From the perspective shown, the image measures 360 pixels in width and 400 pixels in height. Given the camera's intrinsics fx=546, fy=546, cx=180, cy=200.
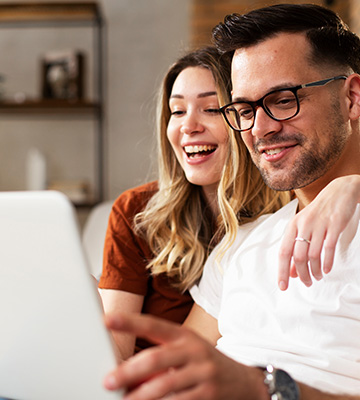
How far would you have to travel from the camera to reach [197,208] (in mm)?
1604

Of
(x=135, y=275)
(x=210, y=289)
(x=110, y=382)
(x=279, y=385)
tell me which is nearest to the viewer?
(x=110, y=382)

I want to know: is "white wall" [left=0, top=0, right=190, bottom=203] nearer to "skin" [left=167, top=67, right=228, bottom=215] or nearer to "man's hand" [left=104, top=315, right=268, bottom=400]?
"skin" [left=167, top=67, right=228, bottom=215]

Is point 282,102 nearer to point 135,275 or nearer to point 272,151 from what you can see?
point 272,151

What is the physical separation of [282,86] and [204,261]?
0.59 meters

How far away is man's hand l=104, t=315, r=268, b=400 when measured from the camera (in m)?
0.58

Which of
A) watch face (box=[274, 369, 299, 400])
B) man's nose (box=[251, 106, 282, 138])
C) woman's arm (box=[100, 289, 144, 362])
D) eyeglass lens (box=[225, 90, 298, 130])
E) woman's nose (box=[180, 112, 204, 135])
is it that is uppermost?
eyeglass lens (box=[225, 90, 298, 130])

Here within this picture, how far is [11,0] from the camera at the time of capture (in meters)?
3.51

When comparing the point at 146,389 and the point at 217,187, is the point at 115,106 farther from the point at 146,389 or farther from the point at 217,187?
the point at 146,389

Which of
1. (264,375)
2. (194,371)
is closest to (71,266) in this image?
(194,371)

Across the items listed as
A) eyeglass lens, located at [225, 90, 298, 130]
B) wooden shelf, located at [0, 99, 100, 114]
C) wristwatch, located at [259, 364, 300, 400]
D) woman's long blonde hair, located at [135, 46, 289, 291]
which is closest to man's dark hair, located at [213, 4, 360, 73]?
eyeglass lens, located at [225, 90, 298, 130]

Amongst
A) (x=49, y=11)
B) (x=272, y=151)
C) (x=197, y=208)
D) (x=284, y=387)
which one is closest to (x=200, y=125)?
(x=197, y=208)

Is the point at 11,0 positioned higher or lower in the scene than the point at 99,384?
higher

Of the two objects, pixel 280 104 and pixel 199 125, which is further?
pixel 199 125

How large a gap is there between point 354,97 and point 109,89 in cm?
247
